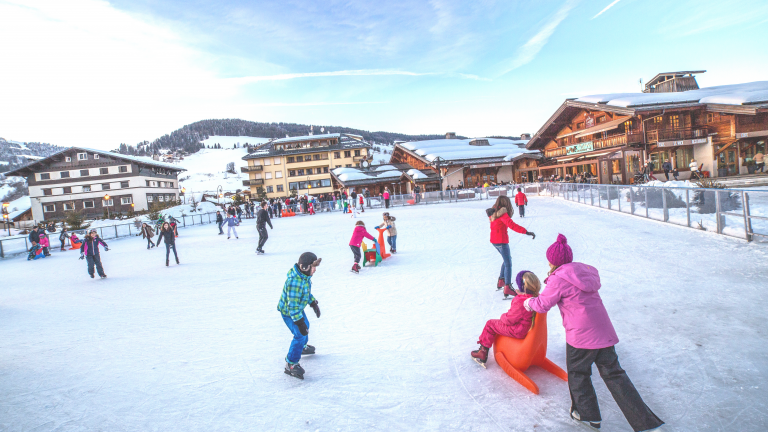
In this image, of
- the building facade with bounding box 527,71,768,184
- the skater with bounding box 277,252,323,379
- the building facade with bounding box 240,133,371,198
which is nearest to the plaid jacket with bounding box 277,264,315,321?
the skater with bounding box 277,252,323,379

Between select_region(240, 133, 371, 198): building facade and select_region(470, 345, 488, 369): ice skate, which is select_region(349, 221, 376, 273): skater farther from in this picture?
select_region(240, 133, 371, 198): building facade

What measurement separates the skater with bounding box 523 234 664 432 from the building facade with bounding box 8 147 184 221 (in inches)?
1979

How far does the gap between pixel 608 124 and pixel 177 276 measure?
25191 mm

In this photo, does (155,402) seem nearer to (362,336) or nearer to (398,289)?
(362,336)

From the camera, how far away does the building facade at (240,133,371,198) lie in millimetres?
52500

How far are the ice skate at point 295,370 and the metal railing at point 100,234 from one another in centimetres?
1953

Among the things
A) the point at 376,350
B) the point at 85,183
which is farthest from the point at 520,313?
the point at 85,183

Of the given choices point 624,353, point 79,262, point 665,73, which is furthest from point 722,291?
point 665,73

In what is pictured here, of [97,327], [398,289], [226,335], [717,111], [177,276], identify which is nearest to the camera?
[226,335]

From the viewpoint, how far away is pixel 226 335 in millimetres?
4957

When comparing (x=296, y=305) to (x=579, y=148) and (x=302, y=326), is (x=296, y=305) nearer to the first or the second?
(x=302, y=326)

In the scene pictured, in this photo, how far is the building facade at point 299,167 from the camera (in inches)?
2067

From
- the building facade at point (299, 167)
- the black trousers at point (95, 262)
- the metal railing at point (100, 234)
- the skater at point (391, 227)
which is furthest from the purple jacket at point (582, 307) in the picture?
the building facade at point (299, 167)

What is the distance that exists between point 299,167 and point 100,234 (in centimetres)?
3278
